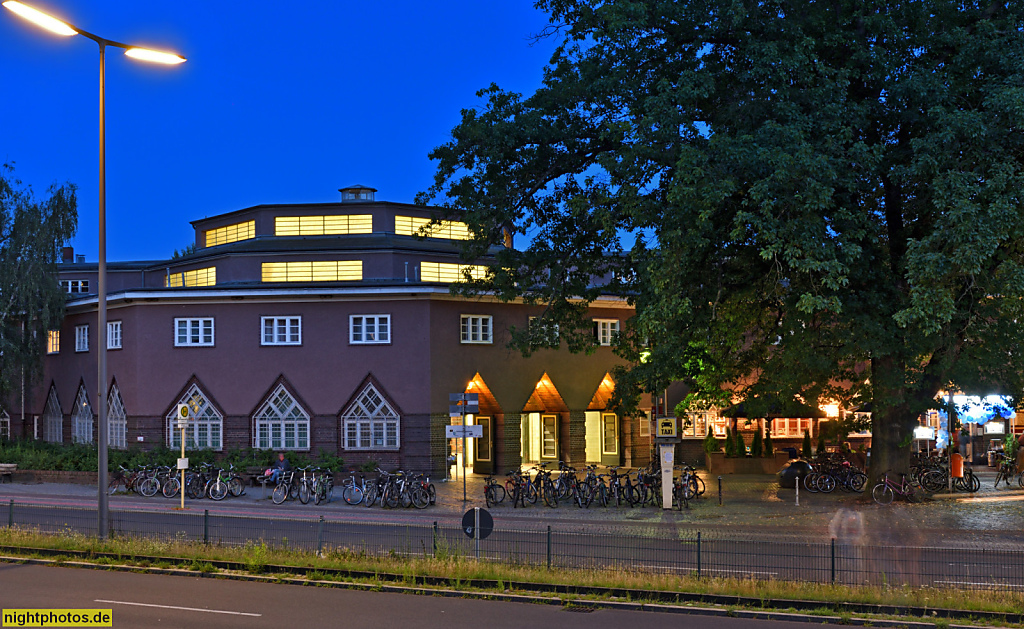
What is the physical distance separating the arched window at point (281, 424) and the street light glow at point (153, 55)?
66.7ft

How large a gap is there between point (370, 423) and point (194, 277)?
15030mm

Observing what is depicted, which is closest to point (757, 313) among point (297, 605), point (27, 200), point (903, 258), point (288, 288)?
point (903, 258)

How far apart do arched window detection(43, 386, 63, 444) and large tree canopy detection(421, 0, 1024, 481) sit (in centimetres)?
2440

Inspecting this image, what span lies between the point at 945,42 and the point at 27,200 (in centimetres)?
4008

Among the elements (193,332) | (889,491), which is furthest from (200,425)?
(889,491)

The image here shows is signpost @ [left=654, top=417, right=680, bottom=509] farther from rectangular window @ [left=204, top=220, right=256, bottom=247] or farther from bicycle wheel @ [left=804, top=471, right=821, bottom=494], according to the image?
rectangular window @ [left=204, top=220, right=256, bottom=247]

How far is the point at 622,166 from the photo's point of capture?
23.6 meters

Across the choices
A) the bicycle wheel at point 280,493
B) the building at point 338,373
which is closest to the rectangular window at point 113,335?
the building at point 338,373

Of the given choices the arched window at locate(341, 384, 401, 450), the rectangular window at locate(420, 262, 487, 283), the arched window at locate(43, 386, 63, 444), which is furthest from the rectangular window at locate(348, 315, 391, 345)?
the arched window at locate(43, 386, 63, 444)

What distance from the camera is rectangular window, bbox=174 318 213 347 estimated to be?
37281 millimetres

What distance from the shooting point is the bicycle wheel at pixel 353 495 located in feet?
97.0

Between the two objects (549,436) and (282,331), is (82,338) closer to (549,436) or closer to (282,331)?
(282,331)

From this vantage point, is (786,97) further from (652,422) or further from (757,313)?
(652,422)

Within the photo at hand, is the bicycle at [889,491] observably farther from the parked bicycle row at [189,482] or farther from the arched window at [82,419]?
the arched window at [82,419]
